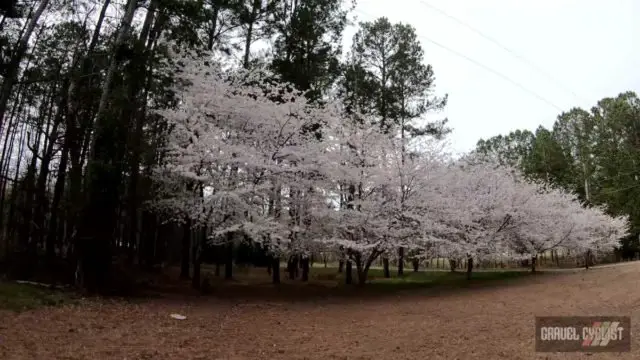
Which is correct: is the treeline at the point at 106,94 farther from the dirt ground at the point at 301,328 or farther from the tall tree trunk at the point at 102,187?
the dirt ground at the point at 301,328

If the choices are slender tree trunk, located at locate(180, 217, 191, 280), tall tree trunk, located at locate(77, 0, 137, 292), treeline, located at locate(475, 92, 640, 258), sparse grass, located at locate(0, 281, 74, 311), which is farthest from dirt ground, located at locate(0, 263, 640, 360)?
treeline, located at locate(475, 92, 640, 258)

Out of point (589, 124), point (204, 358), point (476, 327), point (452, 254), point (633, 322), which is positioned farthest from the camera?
point (589, 124)

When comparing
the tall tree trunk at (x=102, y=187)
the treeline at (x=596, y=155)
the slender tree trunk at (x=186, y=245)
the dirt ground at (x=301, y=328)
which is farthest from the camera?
the treeline at (x=596, y=155)

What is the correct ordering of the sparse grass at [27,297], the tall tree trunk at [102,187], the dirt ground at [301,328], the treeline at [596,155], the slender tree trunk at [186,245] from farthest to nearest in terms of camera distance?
1. the treeline at [596,155]
2. the slender tree trunk at [186,245]
3. the tall tree trunk at [102,187]
4. the sparse grass at [27,297]
5. the dirt ground at [301,328]

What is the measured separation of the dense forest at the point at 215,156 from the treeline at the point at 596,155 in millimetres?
19852

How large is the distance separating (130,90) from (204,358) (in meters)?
9.40

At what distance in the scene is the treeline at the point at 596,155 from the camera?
38125 millimetres

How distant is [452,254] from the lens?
1870cm

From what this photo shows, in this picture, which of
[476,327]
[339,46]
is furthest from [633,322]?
[339,46]

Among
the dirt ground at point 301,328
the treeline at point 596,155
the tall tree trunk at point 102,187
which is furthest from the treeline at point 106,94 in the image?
the treeline at point 596,155

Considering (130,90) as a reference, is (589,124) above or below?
above

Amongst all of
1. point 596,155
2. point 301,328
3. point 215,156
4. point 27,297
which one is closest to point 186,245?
point 215,156

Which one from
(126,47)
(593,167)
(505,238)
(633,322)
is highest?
(593,167)

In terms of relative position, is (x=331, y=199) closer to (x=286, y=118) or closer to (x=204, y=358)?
(x=286, y=118)
